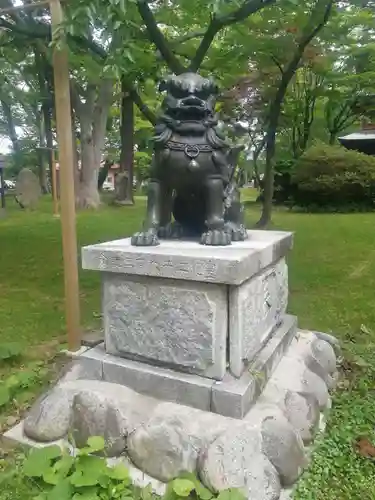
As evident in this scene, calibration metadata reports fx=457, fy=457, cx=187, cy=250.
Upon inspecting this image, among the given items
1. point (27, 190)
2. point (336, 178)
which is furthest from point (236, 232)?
point (27, 190)

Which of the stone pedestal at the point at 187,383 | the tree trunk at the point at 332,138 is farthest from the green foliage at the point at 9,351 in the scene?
the tree trunk at the point at 332,138

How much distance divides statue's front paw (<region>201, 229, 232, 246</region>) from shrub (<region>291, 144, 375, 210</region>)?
11285 mm

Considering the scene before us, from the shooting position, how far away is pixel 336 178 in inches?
522

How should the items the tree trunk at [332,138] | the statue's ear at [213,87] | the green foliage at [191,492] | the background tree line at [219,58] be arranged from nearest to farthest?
the green foliage at [191,492]
the statue's ear at [213,87]
the background tree line at [219,58]
the tree trunk at [332,138]

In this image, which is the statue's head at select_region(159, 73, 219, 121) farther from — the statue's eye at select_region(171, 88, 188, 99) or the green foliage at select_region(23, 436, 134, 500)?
the green foliage at select_region(23, 436, 134, 500)

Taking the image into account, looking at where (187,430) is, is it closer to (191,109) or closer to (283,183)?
(191,109)

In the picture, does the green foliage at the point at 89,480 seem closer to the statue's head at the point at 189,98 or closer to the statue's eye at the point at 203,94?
the statue's head at the point at 189,98

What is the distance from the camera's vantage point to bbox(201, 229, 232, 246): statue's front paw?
2771 millimetres

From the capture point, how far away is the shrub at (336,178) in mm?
13234

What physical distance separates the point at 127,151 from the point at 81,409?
44.4 ft

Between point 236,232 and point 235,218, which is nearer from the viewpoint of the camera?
point 236,232

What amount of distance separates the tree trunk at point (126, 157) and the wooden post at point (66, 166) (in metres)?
11.6

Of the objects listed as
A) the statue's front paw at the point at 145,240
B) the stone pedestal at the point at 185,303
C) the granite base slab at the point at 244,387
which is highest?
the statue's front paw at the point at 145,240

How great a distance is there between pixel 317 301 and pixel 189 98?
3.19 m
